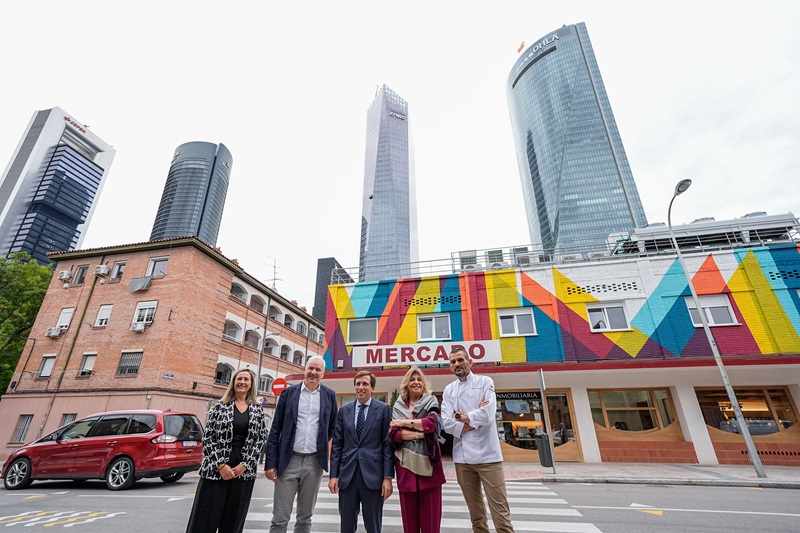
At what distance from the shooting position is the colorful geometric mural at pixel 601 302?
13836mm

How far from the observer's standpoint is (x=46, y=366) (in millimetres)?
21109

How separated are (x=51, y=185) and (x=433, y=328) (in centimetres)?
16076

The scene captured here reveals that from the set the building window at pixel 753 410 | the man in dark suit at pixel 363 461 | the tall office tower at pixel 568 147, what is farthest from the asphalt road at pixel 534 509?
the tall office tower at pixel 568 147

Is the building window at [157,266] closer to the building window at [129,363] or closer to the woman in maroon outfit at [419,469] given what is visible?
the building window at [129,363]

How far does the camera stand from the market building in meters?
12.7

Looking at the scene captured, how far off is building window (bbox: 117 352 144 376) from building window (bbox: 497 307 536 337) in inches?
768

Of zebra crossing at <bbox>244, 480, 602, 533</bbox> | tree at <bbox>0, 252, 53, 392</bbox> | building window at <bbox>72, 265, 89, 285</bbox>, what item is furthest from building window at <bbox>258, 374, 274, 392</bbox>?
zebra crossing at <bbox>244, 480, 602, 533</bbox>

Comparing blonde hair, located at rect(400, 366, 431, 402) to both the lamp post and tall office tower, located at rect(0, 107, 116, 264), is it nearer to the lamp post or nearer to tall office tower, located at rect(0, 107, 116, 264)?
the lamp post

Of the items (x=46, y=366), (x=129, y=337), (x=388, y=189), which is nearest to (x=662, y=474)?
(x=129, y=337)

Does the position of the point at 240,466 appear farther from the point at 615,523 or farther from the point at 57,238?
the point at 57,238

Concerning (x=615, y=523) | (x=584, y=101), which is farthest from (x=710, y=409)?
(x=584, y=101)

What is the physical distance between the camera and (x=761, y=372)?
12.4m

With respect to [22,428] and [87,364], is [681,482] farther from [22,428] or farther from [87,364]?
[22,428]

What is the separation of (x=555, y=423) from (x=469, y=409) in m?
12.0
